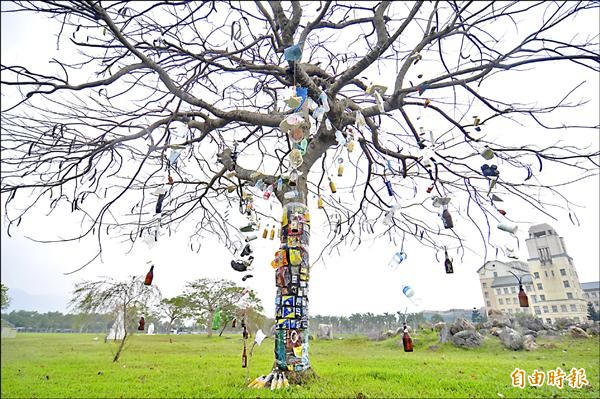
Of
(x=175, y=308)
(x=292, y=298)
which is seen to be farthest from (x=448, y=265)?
(x=175, y=308)

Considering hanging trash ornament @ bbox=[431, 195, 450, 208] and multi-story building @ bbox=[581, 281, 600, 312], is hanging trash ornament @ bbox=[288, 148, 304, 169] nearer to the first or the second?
hanging trash ornament @ bbox=[431, 195, 450, 208]

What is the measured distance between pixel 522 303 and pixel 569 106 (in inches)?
78.9

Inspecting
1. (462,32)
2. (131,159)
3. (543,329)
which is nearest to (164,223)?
(131,159)

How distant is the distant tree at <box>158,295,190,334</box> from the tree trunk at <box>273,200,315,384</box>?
20.7 metres

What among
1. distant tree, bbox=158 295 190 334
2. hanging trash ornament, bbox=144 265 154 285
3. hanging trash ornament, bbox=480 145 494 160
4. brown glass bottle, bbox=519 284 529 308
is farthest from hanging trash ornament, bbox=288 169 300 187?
distant tree, bbox=158 295 190 334

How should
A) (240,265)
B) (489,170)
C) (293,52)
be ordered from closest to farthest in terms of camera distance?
(293,52) < (489,170) < (240,265)

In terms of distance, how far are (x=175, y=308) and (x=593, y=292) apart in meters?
54.0

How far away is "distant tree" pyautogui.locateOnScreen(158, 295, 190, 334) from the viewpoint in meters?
22.1

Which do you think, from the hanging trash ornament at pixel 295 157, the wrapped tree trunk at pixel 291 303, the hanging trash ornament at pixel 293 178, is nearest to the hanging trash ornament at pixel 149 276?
the wrapped tree trunk at pixel 291 303

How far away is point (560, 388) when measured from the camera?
13.8 feet

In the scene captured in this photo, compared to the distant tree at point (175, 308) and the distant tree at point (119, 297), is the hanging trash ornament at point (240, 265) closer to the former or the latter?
the distant tree at point (119, 297)

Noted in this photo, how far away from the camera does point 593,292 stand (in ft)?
146

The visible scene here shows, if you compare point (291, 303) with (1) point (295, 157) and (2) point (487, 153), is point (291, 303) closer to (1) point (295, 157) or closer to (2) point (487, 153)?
(1) point (295, 157)

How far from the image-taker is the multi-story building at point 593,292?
42919 millimetres
